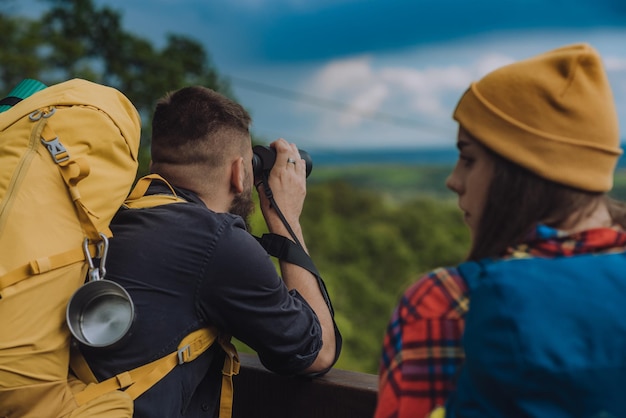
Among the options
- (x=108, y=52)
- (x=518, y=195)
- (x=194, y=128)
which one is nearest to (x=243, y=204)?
(x=194, y=128)

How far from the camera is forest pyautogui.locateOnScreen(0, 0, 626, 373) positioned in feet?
40.9

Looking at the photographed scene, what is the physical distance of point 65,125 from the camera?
56.7 inches

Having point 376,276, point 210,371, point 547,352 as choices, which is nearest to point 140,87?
point 376,276

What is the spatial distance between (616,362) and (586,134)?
32cm

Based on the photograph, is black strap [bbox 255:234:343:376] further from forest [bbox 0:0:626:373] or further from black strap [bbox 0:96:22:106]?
forest [bbox 0:0:626:373]

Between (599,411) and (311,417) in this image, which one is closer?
(599,411)

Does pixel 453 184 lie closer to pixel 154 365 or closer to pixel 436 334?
pixel 436 334

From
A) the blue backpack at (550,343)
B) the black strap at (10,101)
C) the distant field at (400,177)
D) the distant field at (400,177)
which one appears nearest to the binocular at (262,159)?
the black strap at (10,101)

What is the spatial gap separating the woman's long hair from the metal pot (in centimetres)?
69

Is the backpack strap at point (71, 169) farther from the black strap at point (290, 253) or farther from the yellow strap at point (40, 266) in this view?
the black strap at point (290, 253)

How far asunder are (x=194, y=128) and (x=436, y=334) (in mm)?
944

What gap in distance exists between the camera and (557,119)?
3.43 ft

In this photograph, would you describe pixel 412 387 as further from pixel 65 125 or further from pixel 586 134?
pixel 65 125

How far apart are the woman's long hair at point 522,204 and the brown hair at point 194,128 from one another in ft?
2.90
